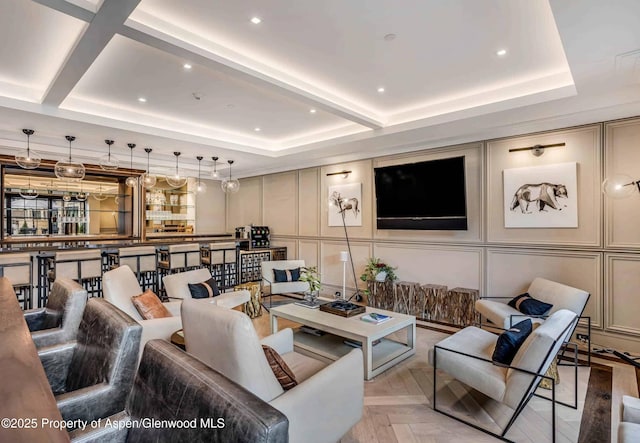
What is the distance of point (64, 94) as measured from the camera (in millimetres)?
3639

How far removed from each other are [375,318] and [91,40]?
139 inches

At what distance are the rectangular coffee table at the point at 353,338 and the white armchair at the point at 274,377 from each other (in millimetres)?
1081

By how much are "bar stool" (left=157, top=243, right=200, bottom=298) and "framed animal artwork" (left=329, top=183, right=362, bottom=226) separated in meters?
2.70

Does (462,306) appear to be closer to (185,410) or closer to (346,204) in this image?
(346,204)

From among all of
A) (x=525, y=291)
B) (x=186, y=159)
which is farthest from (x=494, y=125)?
(x=186, y=159)

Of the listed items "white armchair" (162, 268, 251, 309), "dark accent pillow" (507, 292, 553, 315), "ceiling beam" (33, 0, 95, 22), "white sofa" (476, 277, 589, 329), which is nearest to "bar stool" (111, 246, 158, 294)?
"white armchair" (162, 268, 251, 309)

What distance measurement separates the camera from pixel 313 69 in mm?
3525

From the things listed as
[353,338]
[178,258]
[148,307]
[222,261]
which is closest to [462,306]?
[353,338]

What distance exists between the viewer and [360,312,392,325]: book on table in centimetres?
357

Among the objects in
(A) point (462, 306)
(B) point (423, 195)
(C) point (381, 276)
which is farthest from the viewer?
(C) point (381, 276)

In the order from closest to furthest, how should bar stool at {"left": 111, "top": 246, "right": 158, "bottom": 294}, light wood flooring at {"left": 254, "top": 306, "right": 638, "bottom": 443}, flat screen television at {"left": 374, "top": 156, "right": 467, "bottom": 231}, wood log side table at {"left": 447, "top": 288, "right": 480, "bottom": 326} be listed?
light wood flooring at {"left": 254, "top": 306, "right": 638, "bottom": 443} < wood log side table at {"left": 447, "top": 288, "right": 480, "bottom": 326} < flat screen television at {"left": 374, "top": 156, "right": 467, "bottom": 231} < bar stool at {"left": 111, "top": 246, "right": 158, "bottom": 294}

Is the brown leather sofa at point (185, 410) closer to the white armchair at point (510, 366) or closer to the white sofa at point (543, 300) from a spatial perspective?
the white armchair at point (510, 366)

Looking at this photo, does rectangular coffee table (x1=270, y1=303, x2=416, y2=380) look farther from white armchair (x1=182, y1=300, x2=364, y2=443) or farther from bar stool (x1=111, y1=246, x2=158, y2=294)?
bar stool (x1=111, y1=246, x2=158, y2=294)

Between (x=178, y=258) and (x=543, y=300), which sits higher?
(x=178, y=258)
